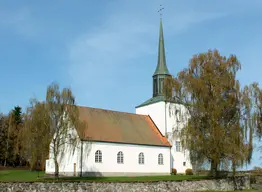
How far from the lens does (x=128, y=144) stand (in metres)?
37.8

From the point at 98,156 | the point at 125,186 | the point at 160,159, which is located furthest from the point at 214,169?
the point at 160,159

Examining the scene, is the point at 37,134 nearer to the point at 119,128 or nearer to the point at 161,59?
the point at 119,128

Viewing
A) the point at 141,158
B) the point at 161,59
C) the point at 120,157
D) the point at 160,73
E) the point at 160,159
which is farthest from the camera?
the point at 161,59

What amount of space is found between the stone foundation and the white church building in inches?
194

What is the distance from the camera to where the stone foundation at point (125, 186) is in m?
21.2

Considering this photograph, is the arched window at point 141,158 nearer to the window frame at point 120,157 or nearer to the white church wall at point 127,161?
the white church wall at point 127,161

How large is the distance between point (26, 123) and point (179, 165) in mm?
22075

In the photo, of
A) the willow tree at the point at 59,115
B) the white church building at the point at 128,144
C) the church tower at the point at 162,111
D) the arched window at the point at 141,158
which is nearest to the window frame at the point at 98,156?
the white church building at the point at 128,144

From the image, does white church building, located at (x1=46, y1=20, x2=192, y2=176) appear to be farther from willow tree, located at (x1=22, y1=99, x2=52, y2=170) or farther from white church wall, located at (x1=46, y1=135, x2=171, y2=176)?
willow tree, located at (x1=22, y1=99, x2=52, y2=170)

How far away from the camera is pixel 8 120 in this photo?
55.9 m

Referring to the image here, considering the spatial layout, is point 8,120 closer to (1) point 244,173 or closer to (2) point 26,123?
(2) point 26,123

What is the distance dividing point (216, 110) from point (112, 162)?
47.5ft

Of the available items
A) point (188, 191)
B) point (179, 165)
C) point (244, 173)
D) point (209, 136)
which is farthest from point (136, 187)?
point (179, 165)

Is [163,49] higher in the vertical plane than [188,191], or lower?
higher
